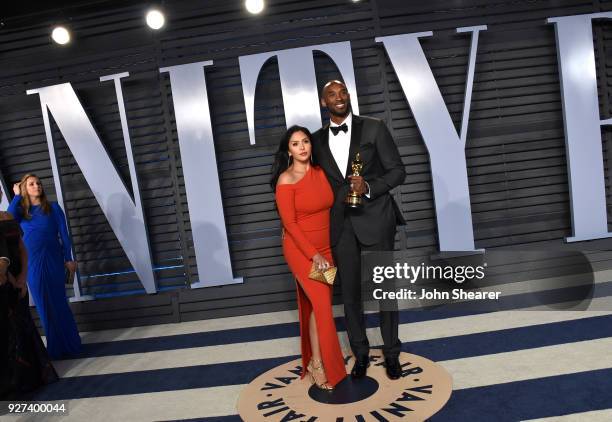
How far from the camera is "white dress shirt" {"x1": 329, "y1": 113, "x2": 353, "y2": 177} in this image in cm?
299

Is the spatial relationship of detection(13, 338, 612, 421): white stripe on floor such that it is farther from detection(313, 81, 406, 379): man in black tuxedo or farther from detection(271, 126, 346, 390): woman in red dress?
detection(271, 126, 346, 390): woman in red dress

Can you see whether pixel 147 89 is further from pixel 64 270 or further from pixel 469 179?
pixel 469 179

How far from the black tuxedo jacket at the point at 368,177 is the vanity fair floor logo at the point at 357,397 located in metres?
0.93

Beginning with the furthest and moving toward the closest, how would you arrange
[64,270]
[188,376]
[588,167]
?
1. [588,167]
2. [64,270]
3. [188,376]

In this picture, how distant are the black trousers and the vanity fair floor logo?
210 mm

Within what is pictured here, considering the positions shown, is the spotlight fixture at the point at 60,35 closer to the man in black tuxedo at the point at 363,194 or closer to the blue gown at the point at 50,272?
the blue gown at the point at 50,272

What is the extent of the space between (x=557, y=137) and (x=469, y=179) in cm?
107

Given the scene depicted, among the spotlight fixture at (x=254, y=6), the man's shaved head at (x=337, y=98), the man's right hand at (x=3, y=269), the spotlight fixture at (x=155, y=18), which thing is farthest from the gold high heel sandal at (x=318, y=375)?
the spotlight fixture at (x=155, y=18)

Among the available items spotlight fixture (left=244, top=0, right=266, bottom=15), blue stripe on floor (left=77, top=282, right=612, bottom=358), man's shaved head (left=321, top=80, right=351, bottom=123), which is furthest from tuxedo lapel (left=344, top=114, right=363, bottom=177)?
spotlight fixture (left=244, top=0, right=266, bottom=15)

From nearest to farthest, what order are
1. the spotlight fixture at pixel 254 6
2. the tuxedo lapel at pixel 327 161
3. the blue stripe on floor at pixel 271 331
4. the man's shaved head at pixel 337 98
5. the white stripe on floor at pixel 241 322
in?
the man's shaved head at pixel 337 98
the tuxedo lapel at pixel 327 161
the blue stripe on floor at pixel 271 331
the spotlight fixture at pixel 254 6
the white stripe on floor at pixel 241 322

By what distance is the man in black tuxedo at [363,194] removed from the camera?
2.93m

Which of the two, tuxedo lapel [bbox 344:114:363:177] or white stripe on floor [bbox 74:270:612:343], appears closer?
tuxedo lapel [bbox 344:114:363:177]

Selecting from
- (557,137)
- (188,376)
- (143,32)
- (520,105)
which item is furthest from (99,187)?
(557,137)

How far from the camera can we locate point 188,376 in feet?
11.9
